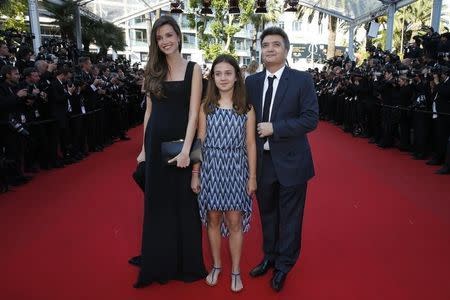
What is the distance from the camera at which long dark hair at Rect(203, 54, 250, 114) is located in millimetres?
2490

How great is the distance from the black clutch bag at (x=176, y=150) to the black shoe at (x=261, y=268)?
98cm

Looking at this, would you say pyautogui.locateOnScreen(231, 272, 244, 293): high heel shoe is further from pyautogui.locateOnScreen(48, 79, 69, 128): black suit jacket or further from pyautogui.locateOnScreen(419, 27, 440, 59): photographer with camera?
pyautogui.locateOnScreen(419, 27, 440, 59): photographer with camera

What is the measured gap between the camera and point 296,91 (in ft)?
8.27

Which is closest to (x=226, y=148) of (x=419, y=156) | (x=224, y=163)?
(x=224, y=163)

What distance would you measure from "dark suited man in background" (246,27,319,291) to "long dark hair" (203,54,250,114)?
0.11 m

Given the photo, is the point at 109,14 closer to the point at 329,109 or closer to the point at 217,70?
the point at 329,109

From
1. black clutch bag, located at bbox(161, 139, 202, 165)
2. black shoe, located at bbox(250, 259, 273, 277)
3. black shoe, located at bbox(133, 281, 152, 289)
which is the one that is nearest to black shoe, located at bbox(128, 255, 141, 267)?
black shoe, located at bbox(133, 281, 152, 289)

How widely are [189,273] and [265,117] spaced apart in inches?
48.2

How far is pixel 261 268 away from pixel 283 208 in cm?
53

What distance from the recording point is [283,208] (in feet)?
8.84

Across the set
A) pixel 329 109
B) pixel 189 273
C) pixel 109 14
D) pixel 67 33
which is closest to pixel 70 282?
pixel 189 273

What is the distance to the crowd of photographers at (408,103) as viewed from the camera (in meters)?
6.43

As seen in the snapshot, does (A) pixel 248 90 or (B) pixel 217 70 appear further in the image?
(A) pixel 248 90

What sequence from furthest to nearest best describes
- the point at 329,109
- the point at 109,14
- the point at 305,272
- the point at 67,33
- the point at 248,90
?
the point at 109,14
the point at 67,33
the point at 329,109
the point at 305,272
the point at 248,90
